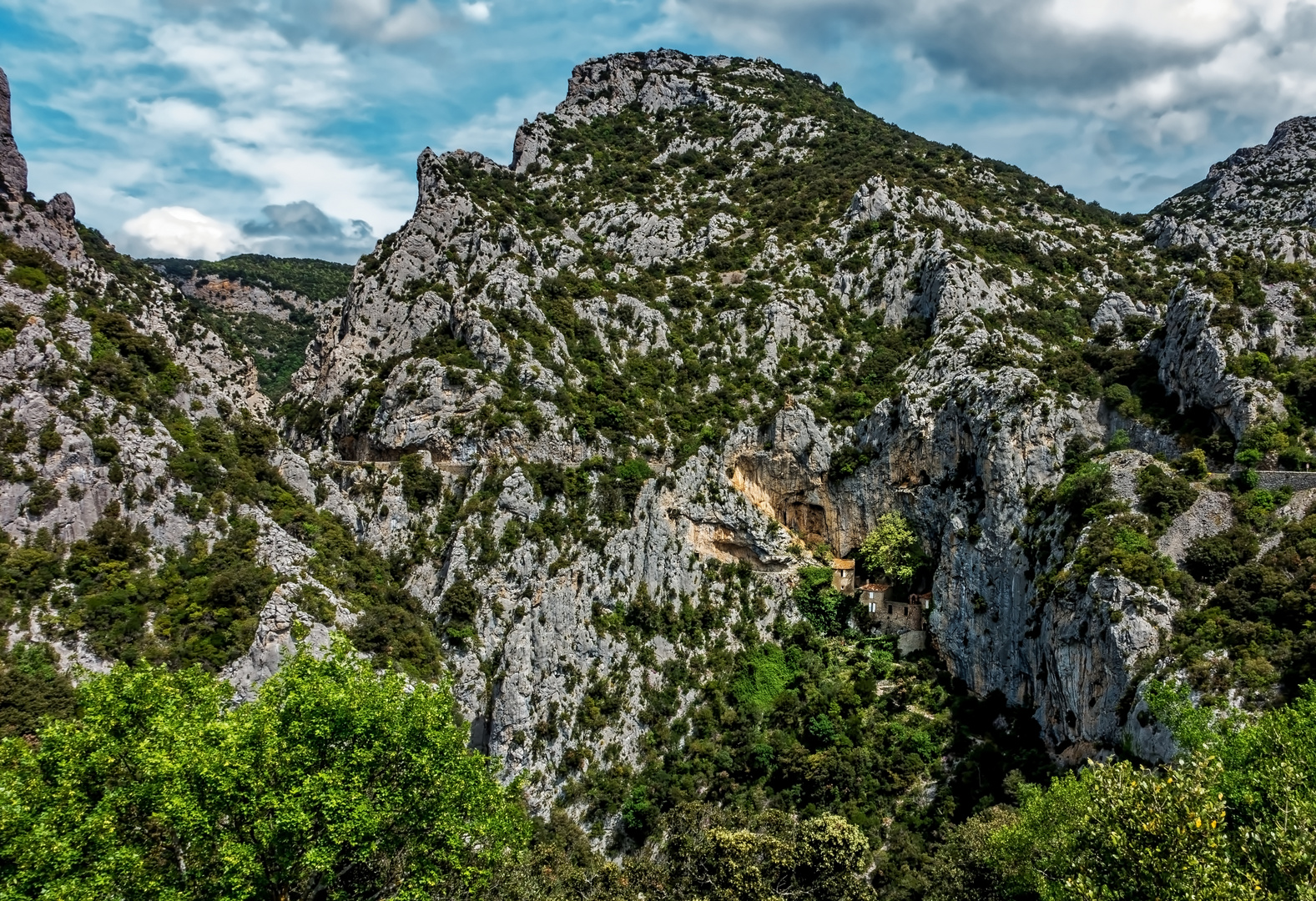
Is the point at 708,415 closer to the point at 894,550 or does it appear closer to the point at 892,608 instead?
the point at 894,550

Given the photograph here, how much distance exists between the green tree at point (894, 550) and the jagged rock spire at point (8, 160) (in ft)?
216

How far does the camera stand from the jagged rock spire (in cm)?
4978

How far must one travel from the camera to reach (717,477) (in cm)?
6238

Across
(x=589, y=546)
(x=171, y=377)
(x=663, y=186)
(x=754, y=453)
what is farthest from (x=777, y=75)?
(x=171, y=377)

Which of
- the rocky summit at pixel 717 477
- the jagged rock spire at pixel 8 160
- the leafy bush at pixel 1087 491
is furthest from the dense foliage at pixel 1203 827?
the jagged rock spire at pixel 8 160

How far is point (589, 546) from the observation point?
2232 inches

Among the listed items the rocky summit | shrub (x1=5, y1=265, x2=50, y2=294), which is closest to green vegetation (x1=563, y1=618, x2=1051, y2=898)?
the rocky summit

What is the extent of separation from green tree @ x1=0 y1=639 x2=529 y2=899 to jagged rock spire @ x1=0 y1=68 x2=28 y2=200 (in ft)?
149

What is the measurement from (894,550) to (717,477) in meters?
15.3

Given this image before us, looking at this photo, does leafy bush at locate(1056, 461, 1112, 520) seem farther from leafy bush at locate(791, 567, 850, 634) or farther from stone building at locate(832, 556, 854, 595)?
leafy bush at locate(791, 567, 850, 634)

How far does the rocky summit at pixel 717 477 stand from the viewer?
128 ft

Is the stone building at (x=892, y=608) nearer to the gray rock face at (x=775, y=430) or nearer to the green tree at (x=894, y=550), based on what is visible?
the green tree at (x=894, y=550)

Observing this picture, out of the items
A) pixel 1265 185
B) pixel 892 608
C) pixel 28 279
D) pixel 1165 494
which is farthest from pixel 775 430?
pixel 1265 185

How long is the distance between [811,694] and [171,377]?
47862mm
